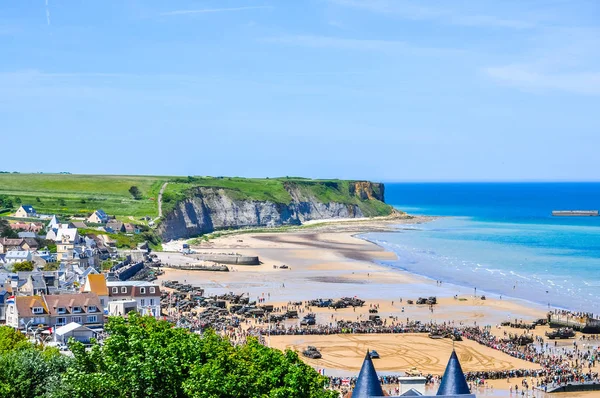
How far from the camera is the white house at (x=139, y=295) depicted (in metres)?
69.7

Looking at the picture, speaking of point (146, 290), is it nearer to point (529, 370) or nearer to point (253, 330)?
point (253, 330)

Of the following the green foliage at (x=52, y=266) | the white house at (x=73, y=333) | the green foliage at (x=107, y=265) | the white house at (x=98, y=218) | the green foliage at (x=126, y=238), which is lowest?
the white house at (x=73, y=333)

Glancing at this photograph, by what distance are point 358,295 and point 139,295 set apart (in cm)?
2731

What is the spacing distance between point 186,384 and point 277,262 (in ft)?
297

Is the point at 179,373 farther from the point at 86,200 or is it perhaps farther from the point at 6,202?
the point at 86,200

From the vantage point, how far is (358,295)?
291 feet

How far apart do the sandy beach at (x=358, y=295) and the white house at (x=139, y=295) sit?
39.3ft

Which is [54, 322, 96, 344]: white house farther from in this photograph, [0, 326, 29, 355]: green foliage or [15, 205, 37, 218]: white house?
[15, 205, 37, 218]: white house

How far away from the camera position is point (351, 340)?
2566 inches

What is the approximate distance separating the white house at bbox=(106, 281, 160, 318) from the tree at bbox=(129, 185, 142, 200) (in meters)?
115

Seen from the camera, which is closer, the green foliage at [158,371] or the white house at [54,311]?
the green foliage at [158,371]

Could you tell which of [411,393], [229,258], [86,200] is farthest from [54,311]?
[86,200]

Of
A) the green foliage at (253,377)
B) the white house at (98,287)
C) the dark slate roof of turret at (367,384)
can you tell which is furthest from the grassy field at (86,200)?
the dark slate roof of turret at (367,384)

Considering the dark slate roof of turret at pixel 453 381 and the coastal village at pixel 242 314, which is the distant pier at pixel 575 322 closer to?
the coastal village at pixel 242 314
